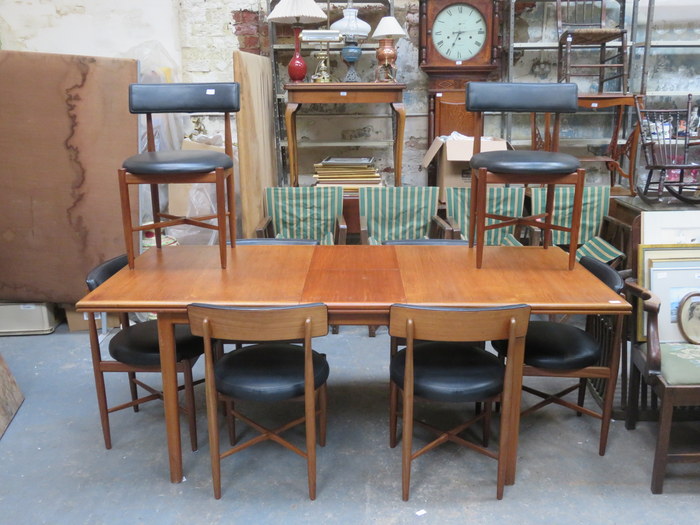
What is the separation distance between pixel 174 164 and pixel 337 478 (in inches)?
51.5

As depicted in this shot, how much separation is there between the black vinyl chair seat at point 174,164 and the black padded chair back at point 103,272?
408 millimetres

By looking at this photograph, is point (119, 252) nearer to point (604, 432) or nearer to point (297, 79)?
point (297, 79)

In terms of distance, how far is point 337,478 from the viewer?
7.34ft

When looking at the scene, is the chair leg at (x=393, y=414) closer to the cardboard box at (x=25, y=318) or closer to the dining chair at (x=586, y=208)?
the dining chair at (x=586, y=208)

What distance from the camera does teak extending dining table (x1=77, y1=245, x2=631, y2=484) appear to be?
2.00m

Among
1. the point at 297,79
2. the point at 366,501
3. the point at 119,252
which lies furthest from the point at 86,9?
the point at 366,501

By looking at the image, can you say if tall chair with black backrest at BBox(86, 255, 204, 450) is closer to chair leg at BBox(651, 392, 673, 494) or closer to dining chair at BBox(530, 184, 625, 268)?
chair leg at BBox(651, 392, 673, 494)

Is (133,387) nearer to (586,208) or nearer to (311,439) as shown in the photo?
(311,439)

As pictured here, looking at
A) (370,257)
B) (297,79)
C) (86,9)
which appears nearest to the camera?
(370,257)

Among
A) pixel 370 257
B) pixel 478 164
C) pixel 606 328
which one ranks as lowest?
pixel 606 328

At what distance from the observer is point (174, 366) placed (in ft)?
6.91

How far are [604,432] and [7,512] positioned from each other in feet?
7.10

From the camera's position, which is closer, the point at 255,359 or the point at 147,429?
the point at 255,359

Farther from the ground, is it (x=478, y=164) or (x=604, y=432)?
(x=478, y=164)
